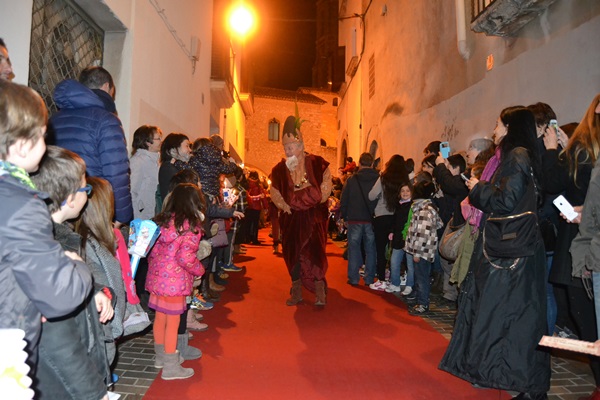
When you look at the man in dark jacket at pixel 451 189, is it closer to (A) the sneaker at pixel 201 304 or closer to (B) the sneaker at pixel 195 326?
(B) the sneaker at pixel 195 326

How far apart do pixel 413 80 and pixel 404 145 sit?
1.54 m

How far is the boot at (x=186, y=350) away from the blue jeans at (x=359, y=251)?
3.64 metres

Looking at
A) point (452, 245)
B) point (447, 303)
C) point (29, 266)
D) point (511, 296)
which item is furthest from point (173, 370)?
point (447, 303)

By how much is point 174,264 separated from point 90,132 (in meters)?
1.12

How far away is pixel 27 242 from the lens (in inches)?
57.4

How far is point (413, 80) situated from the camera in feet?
35.4

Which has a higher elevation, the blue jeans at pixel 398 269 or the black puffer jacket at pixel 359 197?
the black puffer jacket at pixel 359 197

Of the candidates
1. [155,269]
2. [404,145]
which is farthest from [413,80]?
[155,269]

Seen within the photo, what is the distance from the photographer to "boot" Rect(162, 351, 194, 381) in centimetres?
343

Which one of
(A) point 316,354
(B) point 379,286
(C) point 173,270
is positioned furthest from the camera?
(B) point 379,286

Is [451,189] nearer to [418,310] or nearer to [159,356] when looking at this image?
[418,310]

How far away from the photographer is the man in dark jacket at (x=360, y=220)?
7.08 m

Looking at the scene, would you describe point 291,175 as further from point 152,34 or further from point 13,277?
point 13,277

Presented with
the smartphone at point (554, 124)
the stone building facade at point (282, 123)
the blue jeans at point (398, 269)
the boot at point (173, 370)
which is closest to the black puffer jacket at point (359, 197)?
the blue jeans at point (398, 269)
